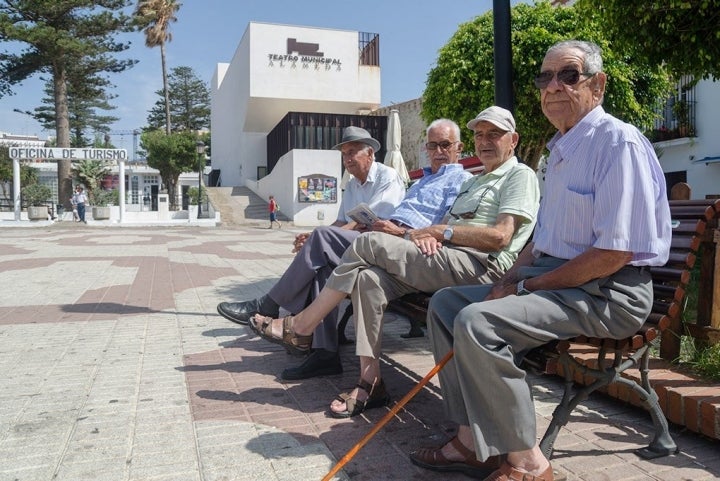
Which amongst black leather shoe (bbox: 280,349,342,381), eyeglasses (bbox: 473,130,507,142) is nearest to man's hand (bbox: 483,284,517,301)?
eyeglasses (bbox: 473,130,507,142)

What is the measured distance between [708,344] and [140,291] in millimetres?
6191

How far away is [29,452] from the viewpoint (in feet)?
8.29

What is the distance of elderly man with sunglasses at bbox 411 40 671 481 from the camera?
2.00 m

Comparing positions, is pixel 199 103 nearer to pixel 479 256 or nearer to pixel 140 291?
pixel 140 291

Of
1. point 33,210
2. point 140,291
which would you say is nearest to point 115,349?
point 140,291

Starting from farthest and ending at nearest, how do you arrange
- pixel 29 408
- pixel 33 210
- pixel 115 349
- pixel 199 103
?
pixel 199 103, pixel 33 210, pixel 115 349, pixel 29 408

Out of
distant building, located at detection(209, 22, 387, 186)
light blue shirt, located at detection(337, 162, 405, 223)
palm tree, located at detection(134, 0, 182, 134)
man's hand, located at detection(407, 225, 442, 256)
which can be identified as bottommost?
man's hand, located at detection(407, 225, 442, 256)

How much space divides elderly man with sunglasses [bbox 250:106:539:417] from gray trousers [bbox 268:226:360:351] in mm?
433

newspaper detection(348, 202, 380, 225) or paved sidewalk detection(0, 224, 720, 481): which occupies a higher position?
newspaper detection(348, 202, 380, 225)

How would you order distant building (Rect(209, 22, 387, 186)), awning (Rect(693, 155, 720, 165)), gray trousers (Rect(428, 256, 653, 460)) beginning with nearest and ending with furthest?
gray trousers (Rect(428, 256, 653, 460))
awning (Rect(693, 155, 720, 165))
distant building (Rect(209, 22, 387, 186))

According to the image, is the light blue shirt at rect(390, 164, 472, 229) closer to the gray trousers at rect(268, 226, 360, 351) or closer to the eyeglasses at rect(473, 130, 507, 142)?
the gray trousers at rect(268, 226, 360, 351)

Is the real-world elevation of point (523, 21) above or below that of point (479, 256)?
above

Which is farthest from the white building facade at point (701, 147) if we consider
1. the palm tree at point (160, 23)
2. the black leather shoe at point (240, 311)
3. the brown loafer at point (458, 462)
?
the palm tree at point (160, 23)

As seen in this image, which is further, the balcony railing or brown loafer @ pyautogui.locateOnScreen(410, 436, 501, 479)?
the balcony railing
